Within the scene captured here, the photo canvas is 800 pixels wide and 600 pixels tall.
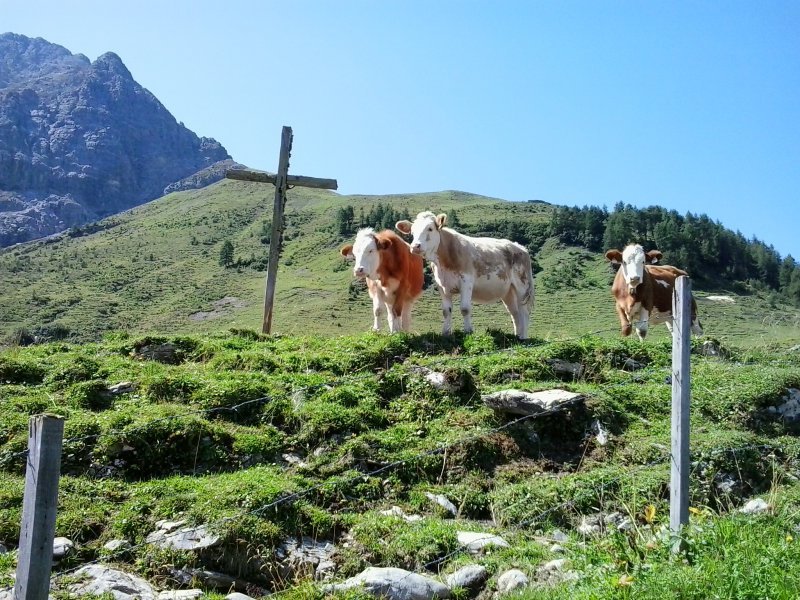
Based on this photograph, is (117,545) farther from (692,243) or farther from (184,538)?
(692,243)

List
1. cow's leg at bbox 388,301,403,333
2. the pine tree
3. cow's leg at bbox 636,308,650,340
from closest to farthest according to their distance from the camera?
cow's leg at bbox 388,301,403,333, cow's leg at bbox 636,308,650,340, the pine tree

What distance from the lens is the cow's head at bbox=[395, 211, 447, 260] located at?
45.9 ft

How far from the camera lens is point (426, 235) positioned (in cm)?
1410

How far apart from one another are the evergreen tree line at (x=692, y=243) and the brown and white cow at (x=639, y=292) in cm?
6290

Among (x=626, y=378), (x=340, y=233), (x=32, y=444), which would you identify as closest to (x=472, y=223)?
(x=340, y=233)

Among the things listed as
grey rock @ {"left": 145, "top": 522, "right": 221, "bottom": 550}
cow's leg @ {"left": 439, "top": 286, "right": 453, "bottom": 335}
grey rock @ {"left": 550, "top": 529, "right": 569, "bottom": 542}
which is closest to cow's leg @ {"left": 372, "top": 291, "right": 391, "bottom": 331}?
cow's leg @ {"left": 439, "top": 286, "right": 453, "bottom": 335}

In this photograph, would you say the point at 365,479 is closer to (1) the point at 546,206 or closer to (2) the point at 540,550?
(2) the point at 540,550

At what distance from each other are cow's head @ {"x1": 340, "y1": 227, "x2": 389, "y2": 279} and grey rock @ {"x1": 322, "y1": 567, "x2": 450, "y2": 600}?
9052 millimetres

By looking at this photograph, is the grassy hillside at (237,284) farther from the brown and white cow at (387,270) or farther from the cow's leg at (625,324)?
the brown and white cow at (387,270)

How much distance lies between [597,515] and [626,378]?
4095mm

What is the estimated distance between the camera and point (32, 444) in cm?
440

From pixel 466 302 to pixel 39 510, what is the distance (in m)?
10.9

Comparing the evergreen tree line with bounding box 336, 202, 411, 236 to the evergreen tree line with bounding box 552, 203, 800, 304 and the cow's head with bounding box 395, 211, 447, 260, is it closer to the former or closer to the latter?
the evergreen tree line with bounding box 552, 203, 800, 304

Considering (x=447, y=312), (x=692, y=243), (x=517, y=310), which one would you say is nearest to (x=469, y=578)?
(x=447, y=312)
